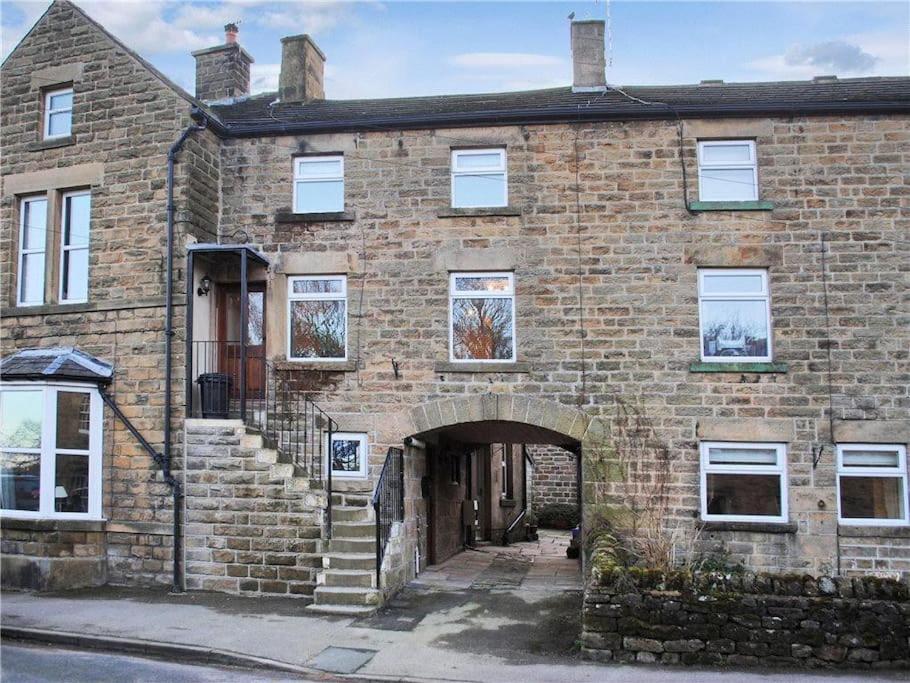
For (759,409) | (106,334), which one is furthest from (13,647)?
(759,409)

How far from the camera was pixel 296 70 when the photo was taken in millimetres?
16031

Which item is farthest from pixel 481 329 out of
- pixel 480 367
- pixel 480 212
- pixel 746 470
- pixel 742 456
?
pixel 746 470

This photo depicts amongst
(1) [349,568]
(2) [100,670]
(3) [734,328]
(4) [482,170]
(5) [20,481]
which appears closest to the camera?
(2) [100,670]

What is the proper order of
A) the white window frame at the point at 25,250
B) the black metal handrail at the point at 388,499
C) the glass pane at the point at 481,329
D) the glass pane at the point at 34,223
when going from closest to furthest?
the black metal handrail at the point at 388,499 → the glass pane at the point at 481,329 → the white window frame at the point at 25,250 → the glass pane at the point at 34,223

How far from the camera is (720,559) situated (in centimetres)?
1205

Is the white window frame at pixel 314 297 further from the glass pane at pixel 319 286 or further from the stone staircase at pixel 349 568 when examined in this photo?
the stone staircase at pixel 349 568

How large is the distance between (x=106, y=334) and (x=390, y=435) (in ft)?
15.4

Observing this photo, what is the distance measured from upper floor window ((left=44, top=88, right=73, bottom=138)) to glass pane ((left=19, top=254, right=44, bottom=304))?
2101mm

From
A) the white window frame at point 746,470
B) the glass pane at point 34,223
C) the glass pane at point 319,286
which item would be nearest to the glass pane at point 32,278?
the glass pane at point 34,223

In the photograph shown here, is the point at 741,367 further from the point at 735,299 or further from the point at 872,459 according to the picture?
the point at 872,459

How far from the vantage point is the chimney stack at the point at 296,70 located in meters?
16.0

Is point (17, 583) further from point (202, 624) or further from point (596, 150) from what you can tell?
point (596, 150)

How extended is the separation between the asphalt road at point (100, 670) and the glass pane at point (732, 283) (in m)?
8.36

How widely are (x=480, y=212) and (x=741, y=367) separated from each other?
464 cm
